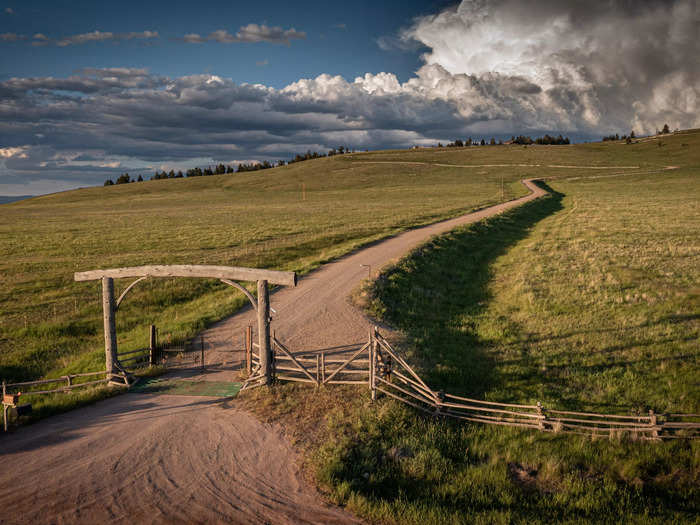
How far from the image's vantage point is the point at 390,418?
1129 cm

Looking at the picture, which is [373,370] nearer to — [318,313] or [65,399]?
[318,313]

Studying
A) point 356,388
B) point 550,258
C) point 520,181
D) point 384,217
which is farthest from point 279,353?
point 520,181

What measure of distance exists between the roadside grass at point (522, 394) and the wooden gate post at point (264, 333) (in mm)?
592

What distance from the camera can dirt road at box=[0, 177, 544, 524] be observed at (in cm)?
809

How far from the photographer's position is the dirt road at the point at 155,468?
26.6 feet

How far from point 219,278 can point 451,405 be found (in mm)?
7210

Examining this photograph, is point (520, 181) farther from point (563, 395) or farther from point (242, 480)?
point (242, 480)

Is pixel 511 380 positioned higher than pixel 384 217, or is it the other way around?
pixel 384 217

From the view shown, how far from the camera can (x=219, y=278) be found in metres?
13.5

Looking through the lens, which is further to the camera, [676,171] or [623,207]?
[676,171]

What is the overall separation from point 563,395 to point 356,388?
5734 mm

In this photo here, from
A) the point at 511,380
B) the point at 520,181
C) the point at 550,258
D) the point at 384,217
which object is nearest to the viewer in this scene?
the point at 511,380

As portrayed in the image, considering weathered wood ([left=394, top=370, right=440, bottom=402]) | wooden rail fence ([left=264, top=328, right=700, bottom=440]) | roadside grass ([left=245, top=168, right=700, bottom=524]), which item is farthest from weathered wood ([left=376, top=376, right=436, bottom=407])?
roadside grass ([left=245, top=168, right=700, bottom=524])

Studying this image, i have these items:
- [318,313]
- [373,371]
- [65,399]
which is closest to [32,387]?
[65,399]
